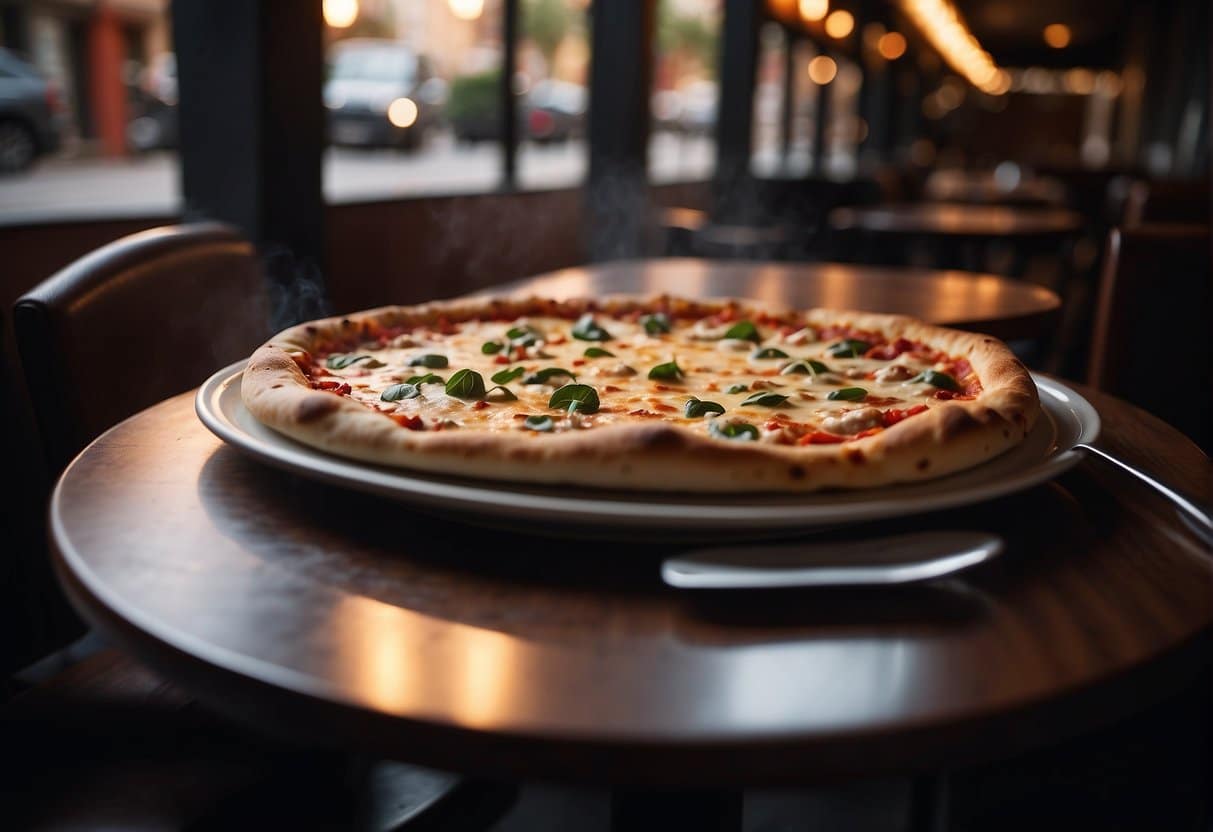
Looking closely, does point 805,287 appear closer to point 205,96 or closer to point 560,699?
point 205,96

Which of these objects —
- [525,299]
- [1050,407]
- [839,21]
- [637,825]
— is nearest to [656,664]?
[637,825]

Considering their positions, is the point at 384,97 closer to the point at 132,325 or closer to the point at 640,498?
the point at 132,325

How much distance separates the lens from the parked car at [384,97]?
4664 millimetres

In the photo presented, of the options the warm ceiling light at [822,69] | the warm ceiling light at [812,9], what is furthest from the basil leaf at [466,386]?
the warm ceiling light at [822,69]

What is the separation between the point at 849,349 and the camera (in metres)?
1.52

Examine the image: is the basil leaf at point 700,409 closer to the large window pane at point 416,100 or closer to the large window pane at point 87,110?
the large window pane at point 87,110

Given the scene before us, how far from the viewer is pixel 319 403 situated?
3.16ft

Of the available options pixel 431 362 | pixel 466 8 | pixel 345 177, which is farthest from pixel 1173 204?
pixel 431 362

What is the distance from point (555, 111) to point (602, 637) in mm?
6376

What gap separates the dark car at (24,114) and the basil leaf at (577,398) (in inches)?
96.7

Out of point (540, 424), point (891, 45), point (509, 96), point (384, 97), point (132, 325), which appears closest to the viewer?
point (540, 424)

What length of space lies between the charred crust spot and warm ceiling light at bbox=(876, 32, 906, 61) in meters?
16.6

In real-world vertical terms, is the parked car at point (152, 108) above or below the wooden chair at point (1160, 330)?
above

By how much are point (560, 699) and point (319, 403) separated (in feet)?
1.47
